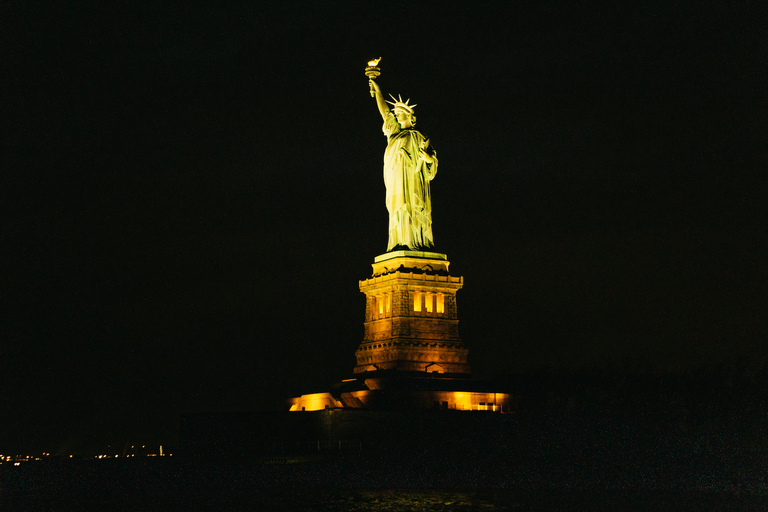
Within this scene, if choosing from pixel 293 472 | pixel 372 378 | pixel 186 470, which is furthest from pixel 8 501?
pixel 372 378

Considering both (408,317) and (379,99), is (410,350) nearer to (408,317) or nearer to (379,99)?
(408,317)

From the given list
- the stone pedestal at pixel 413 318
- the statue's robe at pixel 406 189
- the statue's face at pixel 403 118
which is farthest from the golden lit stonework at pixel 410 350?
the statue's face at pixel 403 118

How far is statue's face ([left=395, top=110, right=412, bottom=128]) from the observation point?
6038 centimetres

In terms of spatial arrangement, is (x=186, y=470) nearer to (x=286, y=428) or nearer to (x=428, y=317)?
(x=286, y=428)

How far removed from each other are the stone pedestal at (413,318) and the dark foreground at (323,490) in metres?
9.93

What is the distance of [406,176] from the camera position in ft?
197

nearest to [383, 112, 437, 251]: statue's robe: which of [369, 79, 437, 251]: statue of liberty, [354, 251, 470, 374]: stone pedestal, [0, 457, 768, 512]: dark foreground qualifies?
[369, 79, 437, 251]: statue of liberty

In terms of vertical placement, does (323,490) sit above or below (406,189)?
below

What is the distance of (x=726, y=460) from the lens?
154 ft

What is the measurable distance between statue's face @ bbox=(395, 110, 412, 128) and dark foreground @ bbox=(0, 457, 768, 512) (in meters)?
19.7

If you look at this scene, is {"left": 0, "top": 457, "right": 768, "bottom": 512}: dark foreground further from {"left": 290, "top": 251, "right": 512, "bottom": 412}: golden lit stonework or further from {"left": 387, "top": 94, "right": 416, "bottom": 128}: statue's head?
{"left": 387, "top": 94, "right": 416, "bottom": 128}: statue's head

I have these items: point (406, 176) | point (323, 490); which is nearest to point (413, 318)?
point (406, 176)

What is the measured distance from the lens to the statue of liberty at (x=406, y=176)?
196 feet

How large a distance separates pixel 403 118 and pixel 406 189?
3646 mm
